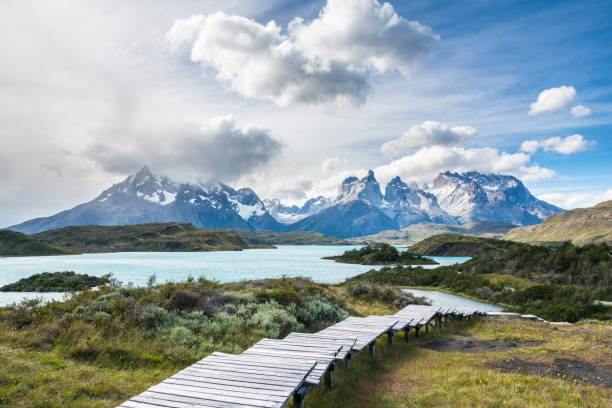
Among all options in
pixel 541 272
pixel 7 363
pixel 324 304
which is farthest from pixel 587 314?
pixel 7 363

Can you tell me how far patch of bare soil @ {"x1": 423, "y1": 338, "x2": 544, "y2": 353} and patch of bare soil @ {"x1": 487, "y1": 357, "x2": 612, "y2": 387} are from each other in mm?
2346

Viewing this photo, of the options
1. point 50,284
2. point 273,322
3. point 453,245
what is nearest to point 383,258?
point 453,245

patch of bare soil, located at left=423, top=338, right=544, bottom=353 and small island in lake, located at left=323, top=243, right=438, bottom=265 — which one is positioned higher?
patch of bare soil, located at left=423, top=338, right=544, bottom=353

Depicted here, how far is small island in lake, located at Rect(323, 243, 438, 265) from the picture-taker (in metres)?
115

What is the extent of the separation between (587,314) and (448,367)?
27482 millimetres

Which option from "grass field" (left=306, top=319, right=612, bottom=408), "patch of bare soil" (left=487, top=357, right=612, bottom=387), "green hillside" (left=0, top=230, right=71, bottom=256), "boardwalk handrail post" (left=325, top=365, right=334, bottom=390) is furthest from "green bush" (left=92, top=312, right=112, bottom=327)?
"green hillside" (left=0, top=230, right=71, bottom=256)

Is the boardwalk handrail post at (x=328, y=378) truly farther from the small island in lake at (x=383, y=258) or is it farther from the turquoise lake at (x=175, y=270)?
the small island in lake at (x=383, y=258)

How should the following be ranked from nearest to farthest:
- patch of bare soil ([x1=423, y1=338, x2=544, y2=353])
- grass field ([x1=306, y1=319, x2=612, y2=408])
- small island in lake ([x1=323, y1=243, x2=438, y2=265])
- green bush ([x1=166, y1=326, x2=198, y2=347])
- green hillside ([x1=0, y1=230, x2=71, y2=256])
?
grass field ([x1=306, y1=319, x2=612, y2=408])
green bush ([x1=166, y1=326, x2=198, y2=347])
patch of bare soil ([x1=423, y1=338, x2=544, y2=353])
small island in lake ([x1=323, y1=243, x2=438, y2=265])
green hillside ([x1=0, y1=230, x2=71, y2=256])

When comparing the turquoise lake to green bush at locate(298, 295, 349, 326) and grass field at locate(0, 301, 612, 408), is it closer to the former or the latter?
green bush at locate(298, 295, 349, 326)

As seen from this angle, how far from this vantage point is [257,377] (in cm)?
672

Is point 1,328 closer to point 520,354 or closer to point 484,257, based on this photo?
point 520,354

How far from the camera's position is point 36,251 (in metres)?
163

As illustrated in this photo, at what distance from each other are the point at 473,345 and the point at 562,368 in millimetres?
4445

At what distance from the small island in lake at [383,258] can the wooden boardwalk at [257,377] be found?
107m
